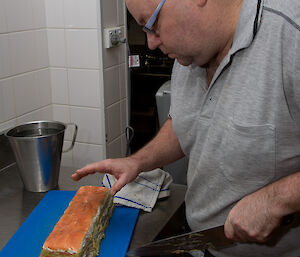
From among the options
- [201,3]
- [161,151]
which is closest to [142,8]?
[201,3]

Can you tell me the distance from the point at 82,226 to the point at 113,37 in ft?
3.54

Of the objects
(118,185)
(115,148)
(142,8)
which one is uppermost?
(142,8)

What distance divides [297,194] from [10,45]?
4.05 ft

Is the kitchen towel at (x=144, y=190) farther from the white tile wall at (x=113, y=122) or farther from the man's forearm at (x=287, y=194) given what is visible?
the white tile wall at (x=113, y=122)

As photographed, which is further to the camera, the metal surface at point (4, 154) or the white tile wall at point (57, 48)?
the white tile wall at point (57, 48)

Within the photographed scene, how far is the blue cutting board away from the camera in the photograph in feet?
3.23

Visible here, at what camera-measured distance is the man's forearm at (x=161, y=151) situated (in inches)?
46.9

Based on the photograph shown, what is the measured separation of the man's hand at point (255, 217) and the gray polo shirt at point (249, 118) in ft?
0.18

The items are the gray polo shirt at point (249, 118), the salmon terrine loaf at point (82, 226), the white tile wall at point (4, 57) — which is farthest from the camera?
the white tile wall at point (4, 57)

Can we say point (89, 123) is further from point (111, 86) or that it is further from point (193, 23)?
point (193, 23)

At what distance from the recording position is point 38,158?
4.08 feet

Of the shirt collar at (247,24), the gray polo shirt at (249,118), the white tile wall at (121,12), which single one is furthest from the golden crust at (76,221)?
the white tile wall at (121,12)

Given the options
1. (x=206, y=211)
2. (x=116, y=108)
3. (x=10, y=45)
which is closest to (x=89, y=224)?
(x=206, y=211)

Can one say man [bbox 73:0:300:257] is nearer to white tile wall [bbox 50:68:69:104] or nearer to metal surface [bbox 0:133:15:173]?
metal surface [bbox 0:133:15:173]
